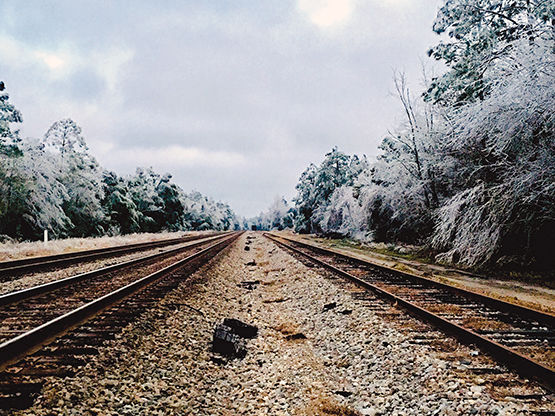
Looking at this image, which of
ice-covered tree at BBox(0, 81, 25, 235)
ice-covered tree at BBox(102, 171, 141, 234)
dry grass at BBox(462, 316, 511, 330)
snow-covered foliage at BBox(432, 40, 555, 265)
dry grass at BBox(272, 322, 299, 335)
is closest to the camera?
dry grass at BBox(462, 316, 511, 330)

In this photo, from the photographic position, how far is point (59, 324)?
4742 millimetres

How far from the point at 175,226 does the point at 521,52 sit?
6404 centimetres

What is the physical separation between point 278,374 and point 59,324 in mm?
3078

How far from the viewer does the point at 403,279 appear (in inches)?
368

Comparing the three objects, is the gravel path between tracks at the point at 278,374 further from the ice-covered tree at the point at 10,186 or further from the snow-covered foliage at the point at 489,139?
the ice-covered tree at the point at 10,186

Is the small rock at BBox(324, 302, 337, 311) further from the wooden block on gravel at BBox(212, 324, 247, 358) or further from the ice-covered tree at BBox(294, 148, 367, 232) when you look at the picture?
the ice-covered tree at BBox(294, 148, 367, 232)

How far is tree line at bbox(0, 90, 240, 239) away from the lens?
Answer: 2391 cm

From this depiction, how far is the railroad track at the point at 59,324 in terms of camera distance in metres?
3.41

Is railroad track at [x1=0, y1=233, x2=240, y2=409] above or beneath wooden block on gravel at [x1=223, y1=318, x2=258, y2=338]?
above

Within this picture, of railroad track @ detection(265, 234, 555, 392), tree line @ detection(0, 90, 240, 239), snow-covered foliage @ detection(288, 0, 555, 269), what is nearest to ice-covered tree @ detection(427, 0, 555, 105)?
snow-covered foliage @ detection(288, 0, 555, 269)

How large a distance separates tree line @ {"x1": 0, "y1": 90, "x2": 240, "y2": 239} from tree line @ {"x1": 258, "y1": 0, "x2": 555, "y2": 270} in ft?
81.6

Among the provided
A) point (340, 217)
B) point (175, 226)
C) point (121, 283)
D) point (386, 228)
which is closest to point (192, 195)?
point (175, 226)

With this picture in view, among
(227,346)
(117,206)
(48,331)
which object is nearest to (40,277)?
(48,331)

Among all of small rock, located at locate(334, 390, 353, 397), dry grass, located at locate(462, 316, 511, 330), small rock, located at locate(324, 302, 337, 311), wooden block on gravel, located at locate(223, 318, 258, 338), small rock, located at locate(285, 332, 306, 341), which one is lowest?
small rock, located at locate(285, 332, 306, 341)
